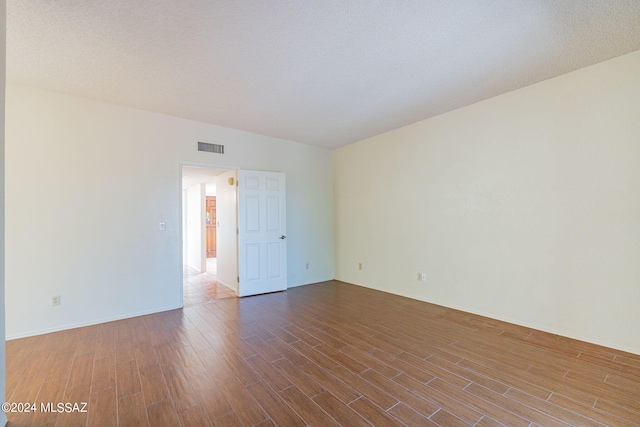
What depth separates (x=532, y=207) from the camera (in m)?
3.17

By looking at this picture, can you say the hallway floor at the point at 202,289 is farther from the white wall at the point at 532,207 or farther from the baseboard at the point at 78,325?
the white wall at the point at 532,207

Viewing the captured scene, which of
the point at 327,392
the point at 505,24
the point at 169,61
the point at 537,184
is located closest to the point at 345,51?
the point at 505,24

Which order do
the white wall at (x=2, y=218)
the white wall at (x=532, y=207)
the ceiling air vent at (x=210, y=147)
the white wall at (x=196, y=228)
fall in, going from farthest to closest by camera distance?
the white wall at (x=196, y=228) → the ceiling air vent at (x=210, y=147) → the white wall at (x=532, y=207) → the white wall at (x=2, y=218)

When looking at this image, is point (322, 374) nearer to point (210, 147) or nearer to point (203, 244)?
point (210, 147)

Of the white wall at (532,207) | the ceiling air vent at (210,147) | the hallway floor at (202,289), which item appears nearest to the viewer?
the white wall at (532,207)

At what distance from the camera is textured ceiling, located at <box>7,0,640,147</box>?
78.7 inches

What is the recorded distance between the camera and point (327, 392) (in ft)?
6.59

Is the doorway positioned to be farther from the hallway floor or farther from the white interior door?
the white interior door

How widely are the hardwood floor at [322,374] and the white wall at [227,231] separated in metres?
1.54

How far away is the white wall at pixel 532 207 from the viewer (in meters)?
2.63

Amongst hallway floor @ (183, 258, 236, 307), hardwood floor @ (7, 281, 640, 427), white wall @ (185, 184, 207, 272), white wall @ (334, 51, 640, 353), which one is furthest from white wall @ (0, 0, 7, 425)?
white wall @ (185, 184, 207, 272)

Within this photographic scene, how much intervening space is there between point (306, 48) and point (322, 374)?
2791 millimetres

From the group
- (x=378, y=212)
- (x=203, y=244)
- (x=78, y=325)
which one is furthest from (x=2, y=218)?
(x=203, y=244)

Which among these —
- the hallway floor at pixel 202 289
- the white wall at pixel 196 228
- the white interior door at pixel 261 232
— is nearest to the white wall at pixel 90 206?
the hallway floor at pixel 202 289
